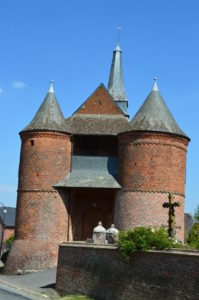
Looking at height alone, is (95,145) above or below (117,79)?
below

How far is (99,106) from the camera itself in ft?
121

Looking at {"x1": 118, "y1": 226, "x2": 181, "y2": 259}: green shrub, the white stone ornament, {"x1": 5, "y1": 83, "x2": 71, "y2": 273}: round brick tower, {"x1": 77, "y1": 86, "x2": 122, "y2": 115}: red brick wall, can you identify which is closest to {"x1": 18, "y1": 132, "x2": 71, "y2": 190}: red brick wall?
{"x1": 5, "y1": 83, "x2": 71, "y2": 273}: round brick tower

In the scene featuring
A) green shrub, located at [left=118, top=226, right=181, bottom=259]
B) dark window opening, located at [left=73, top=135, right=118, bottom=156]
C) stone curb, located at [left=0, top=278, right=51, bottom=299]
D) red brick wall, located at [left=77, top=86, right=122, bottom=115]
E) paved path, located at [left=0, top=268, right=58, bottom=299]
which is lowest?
stone curb, located at [left=0, top=278, right=51, bottom=299]

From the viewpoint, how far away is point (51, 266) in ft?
102

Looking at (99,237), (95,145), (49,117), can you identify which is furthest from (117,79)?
(99,237)

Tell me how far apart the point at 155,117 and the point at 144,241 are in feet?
52.1

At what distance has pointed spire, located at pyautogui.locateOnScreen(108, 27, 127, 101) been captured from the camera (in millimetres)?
45031

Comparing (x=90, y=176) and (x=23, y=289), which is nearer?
(x=23, y=289)

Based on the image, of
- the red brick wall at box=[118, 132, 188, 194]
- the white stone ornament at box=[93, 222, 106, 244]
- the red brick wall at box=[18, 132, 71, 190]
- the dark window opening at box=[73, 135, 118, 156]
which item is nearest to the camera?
the white stone ornament at box=[93, 222, 106, 244]

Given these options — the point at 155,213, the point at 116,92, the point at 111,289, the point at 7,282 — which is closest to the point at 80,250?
the point at 111,289

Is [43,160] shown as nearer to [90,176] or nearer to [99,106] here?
[90,176]

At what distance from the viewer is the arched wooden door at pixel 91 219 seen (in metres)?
34.1

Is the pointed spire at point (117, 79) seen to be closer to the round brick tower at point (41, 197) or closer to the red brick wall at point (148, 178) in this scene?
the round brick tower at point (41, 197)

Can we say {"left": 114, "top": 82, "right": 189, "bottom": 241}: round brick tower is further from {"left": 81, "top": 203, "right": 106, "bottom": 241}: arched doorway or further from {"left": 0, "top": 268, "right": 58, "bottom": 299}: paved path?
{"left": 0, "top": 268, "right": 58, "bottom": 299}: paved path
